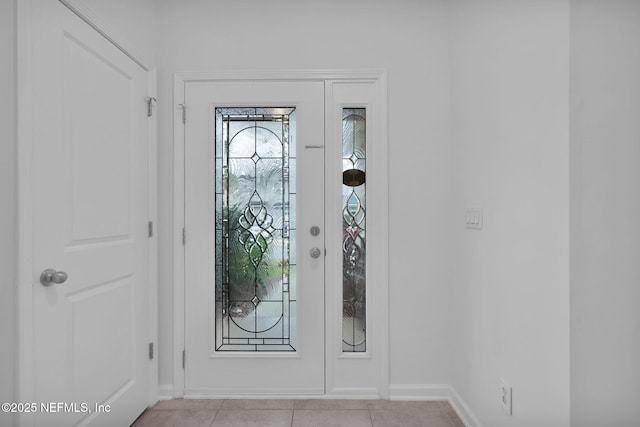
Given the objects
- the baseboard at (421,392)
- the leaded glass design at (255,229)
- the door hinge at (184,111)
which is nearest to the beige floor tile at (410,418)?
the baseboard at (421,392)

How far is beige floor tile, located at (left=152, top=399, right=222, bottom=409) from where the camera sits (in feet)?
7.08

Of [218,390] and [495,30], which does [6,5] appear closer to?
[495,30]

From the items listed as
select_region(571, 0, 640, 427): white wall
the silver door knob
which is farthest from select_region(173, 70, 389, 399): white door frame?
select_region(571, 0, 640, 427): white wall

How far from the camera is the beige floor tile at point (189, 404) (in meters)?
2.16

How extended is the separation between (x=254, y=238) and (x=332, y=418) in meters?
1.13

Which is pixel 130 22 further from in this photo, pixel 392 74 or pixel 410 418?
pixel 410 418

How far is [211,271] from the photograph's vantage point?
2.28 metres

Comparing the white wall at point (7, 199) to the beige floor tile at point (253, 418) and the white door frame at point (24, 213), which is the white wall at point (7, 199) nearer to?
the white door frame at point (24, 213)

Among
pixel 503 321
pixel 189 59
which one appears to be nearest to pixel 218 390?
pixel 503 321

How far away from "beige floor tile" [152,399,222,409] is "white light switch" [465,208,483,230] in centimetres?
179

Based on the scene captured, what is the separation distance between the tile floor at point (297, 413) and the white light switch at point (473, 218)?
1.09 m

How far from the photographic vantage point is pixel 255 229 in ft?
7.52

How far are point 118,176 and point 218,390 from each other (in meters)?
1.40

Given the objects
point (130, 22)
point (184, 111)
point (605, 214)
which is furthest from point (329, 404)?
point (130, 22)
